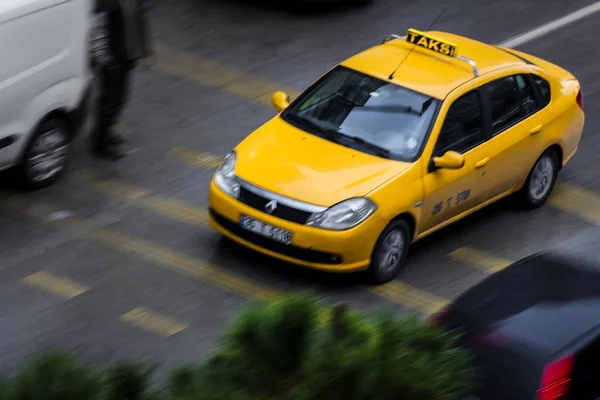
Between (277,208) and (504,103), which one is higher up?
(504,103)

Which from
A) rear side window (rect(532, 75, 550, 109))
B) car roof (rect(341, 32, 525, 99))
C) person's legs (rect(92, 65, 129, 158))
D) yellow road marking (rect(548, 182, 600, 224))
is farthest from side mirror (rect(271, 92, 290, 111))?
yellow road marking (rect(548, 182, 600, 224))

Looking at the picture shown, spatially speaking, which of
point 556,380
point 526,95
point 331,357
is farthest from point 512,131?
point 331,357

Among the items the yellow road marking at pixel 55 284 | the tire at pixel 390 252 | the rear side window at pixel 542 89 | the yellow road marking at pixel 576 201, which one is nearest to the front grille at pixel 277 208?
the tire at pixel 390 252

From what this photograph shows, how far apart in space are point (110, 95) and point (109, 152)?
2.06 feet

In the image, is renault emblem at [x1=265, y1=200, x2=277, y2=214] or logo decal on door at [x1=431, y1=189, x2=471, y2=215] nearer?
renault emblem at [x1=265, y1=200, x2=277, y2=214]

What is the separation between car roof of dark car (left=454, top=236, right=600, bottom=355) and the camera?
640 cm

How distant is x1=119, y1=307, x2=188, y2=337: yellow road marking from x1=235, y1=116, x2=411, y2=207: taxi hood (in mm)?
1402

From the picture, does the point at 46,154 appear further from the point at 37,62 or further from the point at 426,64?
the point at 426,64

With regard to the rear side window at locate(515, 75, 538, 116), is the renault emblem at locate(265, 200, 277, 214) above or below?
below

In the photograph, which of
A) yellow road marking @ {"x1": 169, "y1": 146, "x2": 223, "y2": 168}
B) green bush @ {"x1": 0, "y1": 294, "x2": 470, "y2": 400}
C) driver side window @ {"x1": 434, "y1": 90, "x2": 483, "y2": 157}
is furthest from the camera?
yellow road marking @ {"x1": 169, "y1": 146, "x2": 223, "y2": 168}

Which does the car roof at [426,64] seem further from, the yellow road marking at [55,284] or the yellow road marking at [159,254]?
the yellow road marking at [55,284]

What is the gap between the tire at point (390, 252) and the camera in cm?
1006

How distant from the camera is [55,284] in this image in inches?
392

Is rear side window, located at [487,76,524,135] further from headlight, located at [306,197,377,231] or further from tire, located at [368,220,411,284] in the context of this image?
headlight, located at [306,197,377,231]
